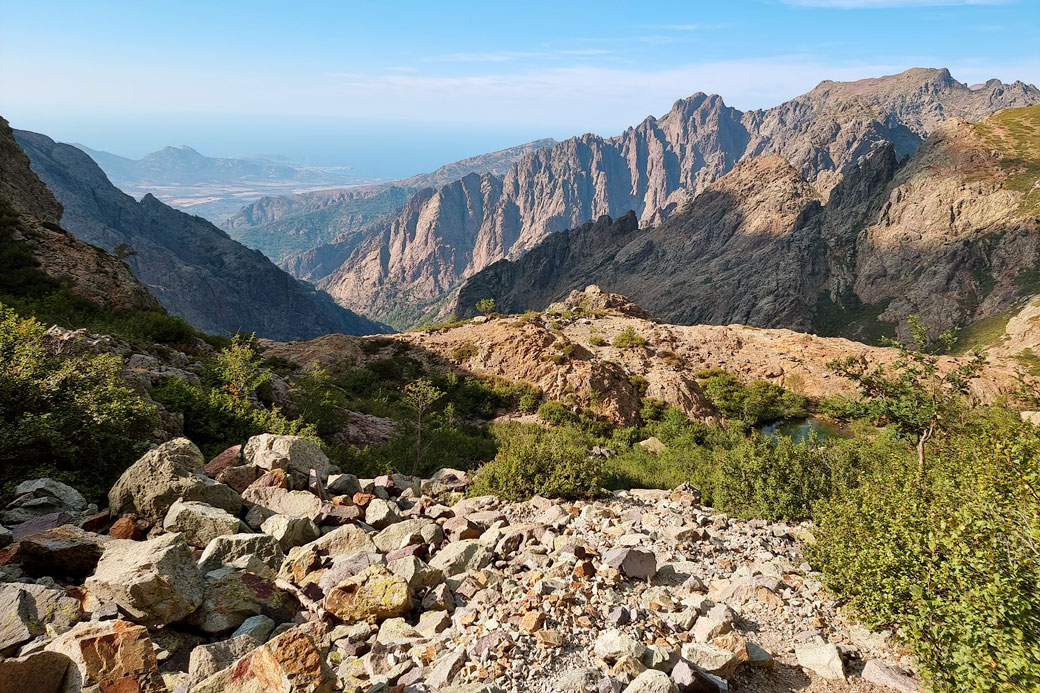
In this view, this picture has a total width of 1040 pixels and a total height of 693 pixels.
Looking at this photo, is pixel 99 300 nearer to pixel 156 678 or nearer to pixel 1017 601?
pixel 156 678

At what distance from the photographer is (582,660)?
270 inches

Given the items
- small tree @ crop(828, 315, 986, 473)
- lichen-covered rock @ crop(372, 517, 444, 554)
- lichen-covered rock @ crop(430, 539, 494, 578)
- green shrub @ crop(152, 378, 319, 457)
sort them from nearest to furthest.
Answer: lichen-covered rock @ crop(430, 539, 494, 578)
lichen-covered rock @ crop(372, 517, 444, 554)
green shrub @ crop(152, 378, 319, 457)
small tree @ crop(828, 315, 986, 473)

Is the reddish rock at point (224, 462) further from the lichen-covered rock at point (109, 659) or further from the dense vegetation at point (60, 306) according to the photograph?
the dense vegetation at point (60, 306)

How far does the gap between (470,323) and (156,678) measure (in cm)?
4513

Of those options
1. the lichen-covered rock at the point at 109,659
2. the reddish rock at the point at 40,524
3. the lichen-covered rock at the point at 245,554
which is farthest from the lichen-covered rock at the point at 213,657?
the reddish rock at the point at 40,524

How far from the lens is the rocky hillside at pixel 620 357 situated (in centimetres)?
3772

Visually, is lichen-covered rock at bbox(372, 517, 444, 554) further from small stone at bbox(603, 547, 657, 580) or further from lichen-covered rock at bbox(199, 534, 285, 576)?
small stone at bbox(603, 547, 657, 580)

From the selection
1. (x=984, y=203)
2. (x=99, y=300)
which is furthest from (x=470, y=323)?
(x=984, y=203)

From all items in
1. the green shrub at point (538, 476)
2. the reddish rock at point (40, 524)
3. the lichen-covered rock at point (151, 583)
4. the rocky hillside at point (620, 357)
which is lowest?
the rocky hillside at point (620, 357)

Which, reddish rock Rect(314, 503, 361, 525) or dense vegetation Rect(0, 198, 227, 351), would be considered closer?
reddish rock Rect(314, 503, 361, 525)

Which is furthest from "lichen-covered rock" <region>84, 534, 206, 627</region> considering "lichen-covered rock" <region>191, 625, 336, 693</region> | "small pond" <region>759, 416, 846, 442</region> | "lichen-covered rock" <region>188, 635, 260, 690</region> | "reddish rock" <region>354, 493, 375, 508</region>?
"small pond" <region>759, 416, 846, 442</region>

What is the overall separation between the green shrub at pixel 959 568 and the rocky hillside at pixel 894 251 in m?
159

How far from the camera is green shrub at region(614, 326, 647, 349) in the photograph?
4734cm

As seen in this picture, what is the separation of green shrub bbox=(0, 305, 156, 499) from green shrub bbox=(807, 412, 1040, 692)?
1522 cm
